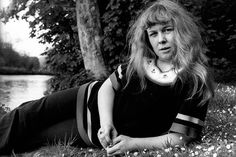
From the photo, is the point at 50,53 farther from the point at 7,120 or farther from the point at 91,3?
the point at 7,120

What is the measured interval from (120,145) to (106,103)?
0.43 m

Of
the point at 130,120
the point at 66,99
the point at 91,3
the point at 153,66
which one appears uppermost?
the point at 91,3

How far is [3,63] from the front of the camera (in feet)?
42.1

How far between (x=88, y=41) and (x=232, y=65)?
562cm

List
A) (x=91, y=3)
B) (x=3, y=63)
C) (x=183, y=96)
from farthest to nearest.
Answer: (x=3, y=63) < (x=91, y=3) < (x=183, y=96)

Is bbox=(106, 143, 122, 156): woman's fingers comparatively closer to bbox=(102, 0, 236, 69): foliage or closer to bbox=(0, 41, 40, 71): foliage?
bbox=(102, 0, 236, 69): foliage

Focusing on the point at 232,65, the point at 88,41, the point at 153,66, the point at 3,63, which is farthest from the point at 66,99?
the point at 3,63

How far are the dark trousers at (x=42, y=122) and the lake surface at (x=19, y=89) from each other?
19.9 ft

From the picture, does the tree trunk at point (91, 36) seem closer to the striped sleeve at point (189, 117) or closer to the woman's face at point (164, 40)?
the woman's face at point (164, 40)

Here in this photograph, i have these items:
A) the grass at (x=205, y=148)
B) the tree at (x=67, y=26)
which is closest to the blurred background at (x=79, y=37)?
the tree at (x=67, y=26)

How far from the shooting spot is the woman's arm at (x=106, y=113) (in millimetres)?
2633

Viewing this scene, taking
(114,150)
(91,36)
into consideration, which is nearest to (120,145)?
(114,150)

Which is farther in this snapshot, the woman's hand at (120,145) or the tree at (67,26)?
the tree at (67,26)

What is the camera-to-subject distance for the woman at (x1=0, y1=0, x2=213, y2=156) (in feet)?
8.50
